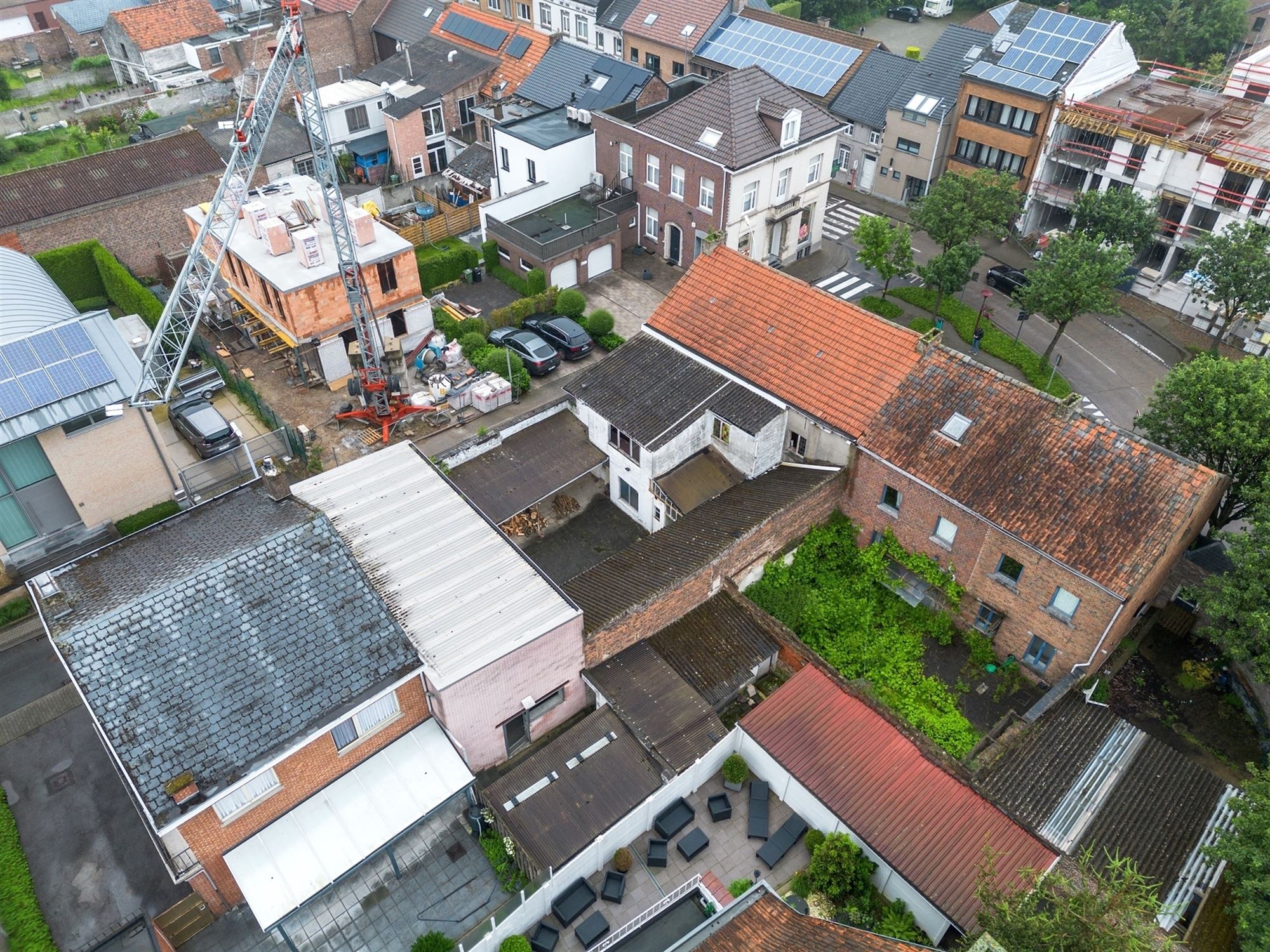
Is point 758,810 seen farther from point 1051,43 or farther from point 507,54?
point 507,54

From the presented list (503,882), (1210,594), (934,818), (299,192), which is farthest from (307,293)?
(1210,594)

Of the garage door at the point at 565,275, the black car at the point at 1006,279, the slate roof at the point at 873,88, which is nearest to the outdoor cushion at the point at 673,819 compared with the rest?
the garage door at the point at 565,275

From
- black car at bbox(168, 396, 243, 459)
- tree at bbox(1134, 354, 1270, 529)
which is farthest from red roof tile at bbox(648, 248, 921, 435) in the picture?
black car at bbox(168, 396, 243, 459)

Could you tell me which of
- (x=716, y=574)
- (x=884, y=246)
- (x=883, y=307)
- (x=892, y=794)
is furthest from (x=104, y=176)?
(x=892, y=794)

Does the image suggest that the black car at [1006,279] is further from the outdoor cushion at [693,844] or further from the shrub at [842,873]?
the outdoor cushion at [693,844]

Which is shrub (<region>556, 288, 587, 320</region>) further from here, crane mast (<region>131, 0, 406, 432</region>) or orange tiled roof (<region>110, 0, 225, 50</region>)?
orange tiled roof (<region>110, 0, 225, 50</region>)
